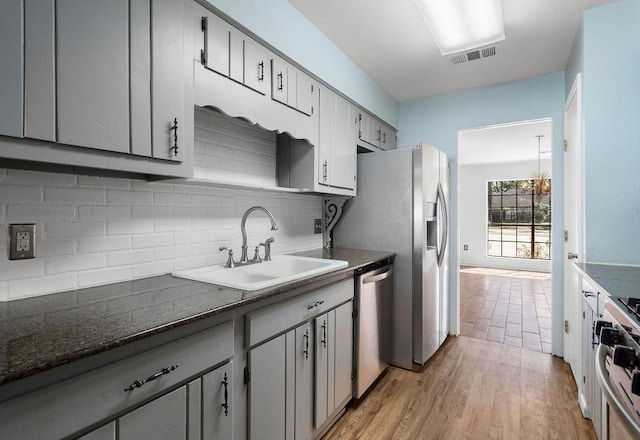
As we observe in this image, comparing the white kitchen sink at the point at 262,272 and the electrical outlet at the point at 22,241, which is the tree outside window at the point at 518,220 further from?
the electrical outlet at the point at 22,241

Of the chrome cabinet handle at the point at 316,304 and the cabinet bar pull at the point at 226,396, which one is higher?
the chrome cabinet handle at the point at 316,304

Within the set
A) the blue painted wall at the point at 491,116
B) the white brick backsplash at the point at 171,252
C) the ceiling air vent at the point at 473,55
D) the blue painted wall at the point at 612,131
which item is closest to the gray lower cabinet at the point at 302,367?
the white brick backsplash at the point at 171,252

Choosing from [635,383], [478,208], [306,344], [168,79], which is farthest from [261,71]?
[478,208]

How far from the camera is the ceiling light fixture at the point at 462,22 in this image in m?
1.89

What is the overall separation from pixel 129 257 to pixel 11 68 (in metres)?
0.84

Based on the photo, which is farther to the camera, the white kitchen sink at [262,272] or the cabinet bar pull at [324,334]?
the cabinet bar pull at [324,334]

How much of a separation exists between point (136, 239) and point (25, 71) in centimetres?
79

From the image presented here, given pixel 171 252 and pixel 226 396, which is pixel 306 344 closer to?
pixel 226 396

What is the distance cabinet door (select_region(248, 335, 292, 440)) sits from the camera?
4.28 feet

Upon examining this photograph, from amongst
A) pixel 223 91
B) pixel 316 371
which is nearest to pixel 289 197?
pixel 223 91

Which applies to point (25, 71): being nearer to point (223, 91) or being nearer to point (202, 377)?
point (223, 91)

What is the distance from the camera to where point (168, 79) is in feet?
4.15

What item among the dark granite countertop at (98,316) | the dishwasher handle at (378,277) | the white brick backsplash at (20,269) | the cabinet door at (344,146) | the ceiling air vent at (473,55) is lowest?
the dishwasher handle at (378,277)

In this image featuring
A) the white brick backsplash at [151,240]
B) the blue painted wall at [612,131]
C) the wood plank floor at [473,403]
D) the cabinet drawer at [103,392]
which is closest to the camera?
the cabinet drawer at [103,392]
